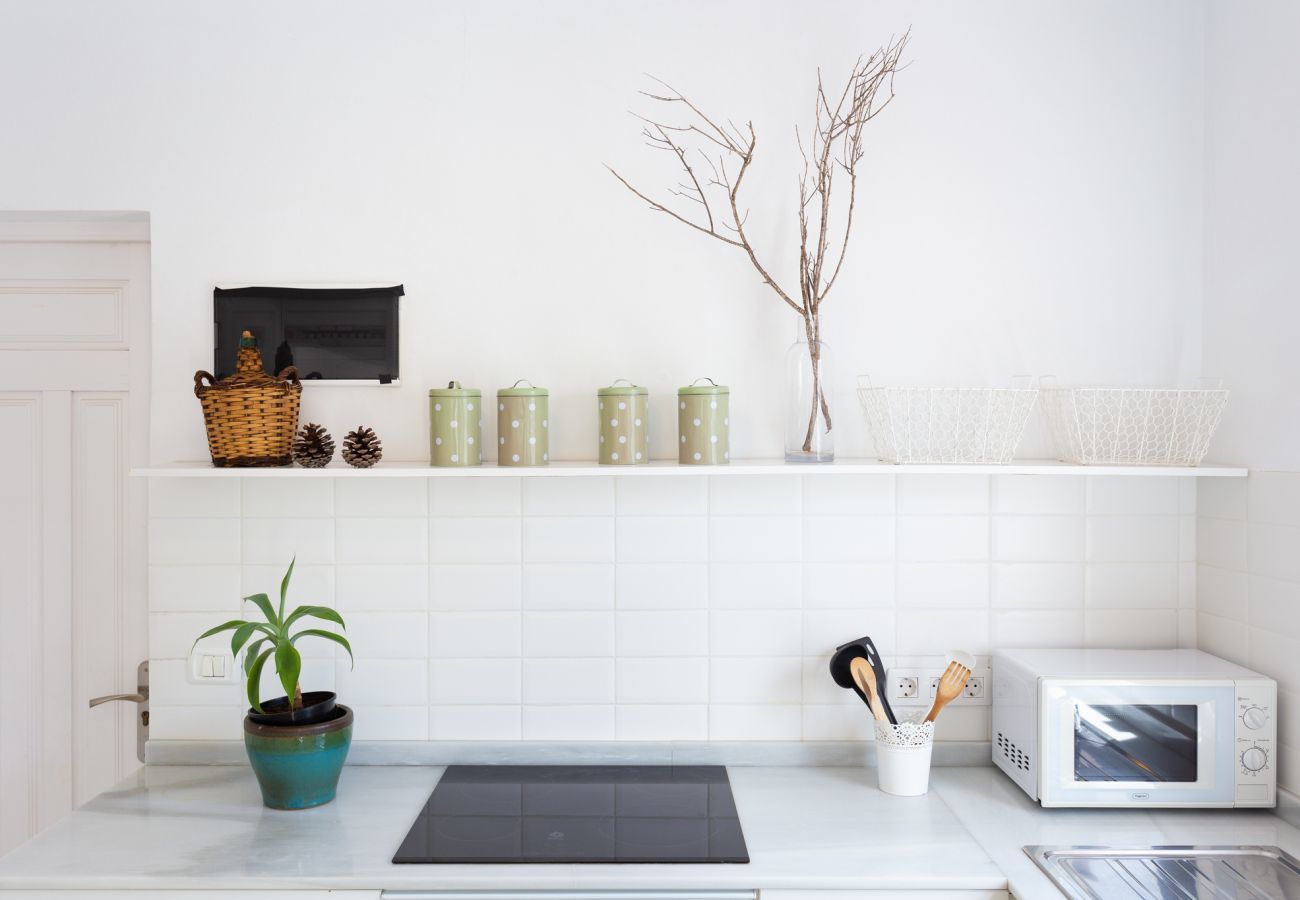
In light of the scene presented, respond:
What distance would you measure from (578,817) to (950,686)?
2.52 feet

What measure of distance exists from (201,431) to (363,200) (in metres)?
0.59

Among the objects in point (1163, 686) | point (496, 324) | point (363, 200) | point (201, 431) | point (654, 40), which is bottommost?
point (1163, 686)

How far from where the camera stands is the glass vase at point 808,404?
1.84 meters

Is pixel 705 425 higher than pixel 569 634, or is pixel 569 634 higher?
pixel 705 425

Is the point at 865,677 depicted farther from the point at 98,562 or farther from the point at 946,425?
the point at 98,562

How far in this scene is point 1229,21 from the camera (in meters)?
1.89

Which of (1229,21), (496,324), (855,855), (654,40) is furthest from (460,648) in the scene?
(1229,21)

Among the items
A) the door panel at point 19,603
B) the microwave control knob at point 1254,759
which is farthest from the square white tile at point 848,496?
the door panel at point 19,603

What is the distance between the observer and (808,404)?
73.1 inches

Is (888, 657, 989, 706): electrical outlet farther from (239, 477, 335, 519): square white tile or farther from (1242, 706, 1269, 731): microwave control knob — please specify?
(239, 477, 335, 519): square white tile

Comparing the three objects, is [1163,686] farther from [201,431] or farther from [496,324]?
[201,431]

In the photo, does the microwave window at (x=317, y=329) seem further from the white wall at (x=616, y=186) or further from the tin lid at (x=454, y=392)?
the tin lid at (x=454, y=392)

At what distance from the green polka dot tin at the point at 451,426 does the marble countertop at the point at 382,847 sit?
2.15 feet

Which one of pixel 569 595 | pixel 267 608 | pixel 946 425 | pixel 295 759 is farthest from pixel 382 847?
pixel 946 425
